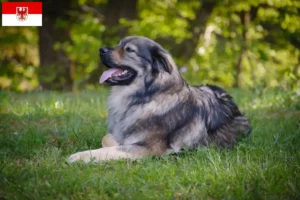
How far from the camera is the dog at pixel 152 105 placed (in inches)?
177

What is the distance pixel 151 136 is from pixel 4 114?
2783mm

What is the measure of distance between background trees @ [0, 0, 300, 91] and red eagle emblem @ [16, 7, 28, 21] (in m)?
3.02

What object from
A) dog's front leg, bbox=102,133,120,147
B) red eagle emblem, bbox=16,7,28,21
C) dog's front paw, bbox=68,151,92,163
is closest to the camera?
dog's front paw, bbox=68,151,92,163

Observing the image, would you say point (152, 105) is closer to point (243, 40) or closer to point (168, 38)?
point (243, 40)

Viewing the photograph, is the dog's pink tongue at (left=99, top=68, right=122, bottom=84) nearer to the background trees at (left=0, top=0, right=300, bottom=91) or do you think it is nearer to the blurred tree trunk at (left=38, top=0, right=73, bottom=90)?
the background trees at (left=0, top=0, right=300, bottom=91)

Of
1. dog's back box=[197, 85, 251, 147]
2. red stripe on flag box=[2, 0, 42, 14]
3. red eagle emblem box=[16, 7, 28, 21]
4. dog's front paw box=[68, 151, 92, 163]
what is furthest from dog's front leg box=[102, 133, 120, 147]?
red eagle emblem box=[16, 7, 28, 21]

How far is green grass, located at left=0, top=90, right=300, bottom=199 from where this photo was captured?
10.9 ft

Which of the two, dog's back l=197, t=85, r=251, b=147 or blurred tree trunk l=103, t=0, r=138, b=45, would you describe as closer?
dog's back l=197, t=85, r=251, b=147

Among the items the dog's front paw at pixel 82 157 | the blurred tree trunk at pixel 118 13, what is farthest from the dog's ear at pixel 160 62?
the blurred tree trunk at pixel 118 13

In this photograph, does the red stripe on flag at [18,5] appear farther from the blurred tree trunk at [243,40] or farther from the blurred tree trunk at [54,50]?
the blurred tree trunk at [243,40]

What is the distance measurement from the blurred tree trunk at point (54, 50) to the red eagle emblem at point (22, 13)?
3455mm

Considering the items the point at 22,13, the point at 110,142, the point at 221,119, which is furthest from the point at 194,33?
the point at 110,142

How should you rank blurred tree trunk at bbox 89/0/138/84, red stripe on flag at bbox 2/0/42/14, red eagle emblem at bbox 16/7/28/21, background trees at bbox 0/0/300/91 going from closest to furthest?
red stripe on flag at bbox 2/0/42/14, red eagle emblem at bbox 16/7/28/21, background trees at bbox 0/0/300/91, blurred tree trunk at bbox 89/0/138/84

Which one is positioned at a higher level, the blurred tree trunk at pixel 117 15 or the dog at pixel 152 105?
the blurred tree trunk at pixel 117 15
